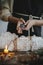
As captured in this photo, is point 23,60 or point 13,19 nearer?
point 23,60

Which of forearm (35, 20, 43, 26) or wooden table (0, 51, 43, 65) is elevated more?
forearm (35, 20, 43, 26)

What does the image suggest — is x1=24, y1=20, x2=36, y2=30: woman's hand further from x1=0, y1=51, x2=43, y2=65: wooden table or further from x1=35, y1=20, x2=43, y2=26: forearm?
x1=0, y1=51, x2=43, y2=65: wooden table

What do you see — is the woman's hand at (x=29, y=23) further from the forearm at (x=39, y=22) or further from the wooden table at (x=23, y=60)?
the wooden table at (x=23, y=60)

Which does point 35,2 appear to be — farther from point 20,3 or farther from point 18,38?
point 18,38

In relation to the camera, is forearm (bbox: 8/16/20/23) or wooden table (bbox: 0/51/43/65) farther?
forearm (bbox: 8/16/20/23)

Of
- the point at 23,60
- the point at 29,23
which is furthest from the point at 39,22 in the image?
the point at 23,60

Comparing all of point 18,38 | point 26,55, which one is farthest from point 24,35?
point 26,55

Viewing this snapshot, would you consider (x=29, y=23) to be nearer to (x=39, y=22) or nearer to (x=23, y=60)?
(x=39, y=22)

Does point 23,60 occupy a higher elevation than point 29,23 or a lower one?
lower

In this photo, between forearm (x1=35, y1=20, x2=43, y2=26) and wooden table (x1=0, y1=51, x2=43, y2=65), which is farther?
forearm (x1=35, y1=20, x2=43, y2=26)

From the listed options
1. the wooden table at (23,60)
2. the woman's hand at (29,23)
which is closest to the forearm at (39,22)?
Result: the woman's hand at (29,23)

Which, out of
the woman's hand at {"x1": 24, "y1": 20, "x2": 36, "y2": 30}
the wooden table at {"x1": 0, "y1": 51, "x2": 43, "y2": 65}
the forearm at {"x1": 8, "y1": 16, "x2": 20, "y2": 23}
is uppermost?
the forearm at {"x1": 8, "y1": 16, "x2": 20, "y2": 23}

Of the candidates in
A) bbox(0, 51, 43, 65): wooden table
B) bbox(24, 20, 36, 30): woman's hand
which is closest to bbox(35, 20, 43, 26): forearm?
bbox(24, 20, 36, 30): woman's hand

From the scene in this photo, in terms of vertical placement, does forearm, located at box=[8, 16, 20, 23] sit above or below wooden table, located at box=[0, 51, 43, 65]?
above
